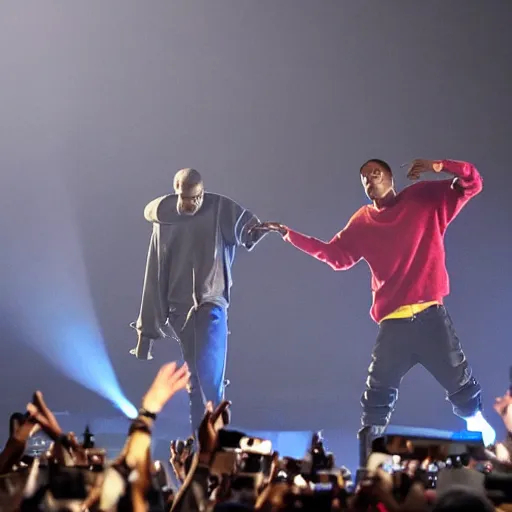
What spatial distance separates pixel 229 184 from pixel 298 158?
0.70 m

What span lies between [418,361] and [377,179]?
168 centimetres

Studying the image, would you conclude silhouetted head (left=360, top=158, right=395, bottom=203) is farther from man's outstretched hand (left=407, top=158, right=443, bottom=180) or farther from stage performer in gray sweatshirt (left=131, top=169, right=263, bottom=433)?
stage performer in gray sweatshirt (left=131, top=169, right=263, bottom=433)

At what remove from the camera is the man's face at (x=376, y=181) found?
277 inches

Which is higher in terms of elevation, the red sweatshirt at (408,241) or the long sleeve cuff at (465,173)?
the long sleeve cuff at (465,173)

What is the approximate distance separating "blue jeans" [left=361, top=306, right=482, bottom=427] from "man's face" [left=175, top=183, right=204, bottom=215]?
6.77 ft

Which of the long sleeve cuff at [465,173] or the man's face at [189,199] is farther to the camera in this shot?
the man's face at [189,199]

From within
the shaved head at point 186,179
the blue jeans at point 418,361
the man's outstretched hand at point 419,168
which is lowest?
the blue jeans at point 418,361

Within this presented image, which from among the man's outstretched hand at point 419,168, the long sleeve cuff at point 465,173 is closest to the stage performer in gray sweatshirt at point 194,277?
the man's outstretched hand at point 419,168

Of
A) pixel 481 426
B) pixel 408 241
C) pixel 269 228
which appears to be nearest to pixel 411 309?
pixel 408 241

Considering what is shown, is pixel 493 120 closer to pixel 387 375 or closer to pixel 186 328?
pixel 387 375

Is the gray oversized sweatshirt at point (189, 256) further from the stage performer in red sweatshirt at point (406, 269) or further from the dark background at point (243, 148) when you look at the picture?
the stage performer in red sweatshirt at point (406, 269)

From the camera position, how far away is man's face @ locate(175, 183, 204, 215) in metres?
7.07

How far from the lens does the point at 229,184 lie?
288 inches

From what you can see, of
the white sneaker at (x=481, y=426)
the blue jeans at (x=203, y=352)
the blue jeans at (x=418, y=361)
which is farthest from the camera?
the blue jeans at (x=203, y=352)
